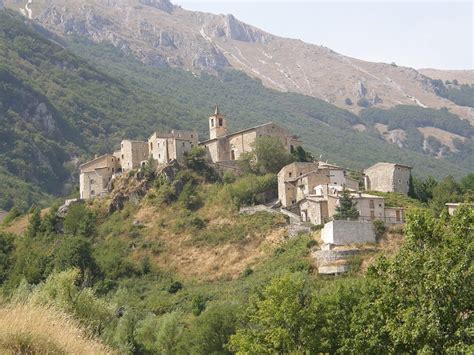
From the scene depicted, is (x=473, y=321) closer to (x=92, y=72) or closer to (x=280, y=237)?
(x=280, y=237)

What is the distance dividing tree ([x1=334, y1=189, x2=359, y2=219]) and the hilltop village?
0.63 metres

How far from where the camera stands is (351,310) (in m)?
36.3

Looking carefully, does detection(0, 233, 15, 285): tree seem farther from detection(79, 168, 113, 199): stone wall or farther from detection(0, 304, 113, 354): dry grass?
detection(0, 304, 113, 354): dry grass

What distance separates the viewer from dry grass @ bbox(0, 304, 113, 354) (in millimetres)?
14211

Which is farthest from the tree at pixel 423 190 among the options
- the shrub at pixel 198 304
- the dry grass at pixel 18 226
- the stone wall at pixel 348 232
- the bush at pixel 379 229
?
the dry grass at pixel 18 226

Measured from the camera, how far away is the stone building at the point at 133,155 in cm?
8450

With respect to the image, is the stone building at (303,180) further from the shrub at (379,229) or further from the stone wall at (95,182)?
the stone wall at (95,182)

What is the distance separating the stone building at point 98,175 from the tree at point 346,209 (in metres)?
29.0

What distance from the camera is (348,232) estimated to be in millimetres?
62469

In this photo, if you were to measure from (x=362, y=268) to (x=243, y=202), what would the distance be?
58.1 feet

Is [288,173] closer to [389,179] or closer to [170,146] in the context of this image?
[389,179]

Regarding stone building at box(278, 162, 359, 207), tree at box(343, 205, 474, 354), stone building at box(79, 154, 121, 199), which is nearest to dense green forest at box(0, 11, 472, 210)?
stone building at box(79, 154, 121, 199)

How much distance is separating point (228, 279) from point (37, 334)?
2053 inches

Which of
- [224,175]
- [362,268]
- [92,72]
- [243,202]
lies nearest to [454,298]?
[362,268]
